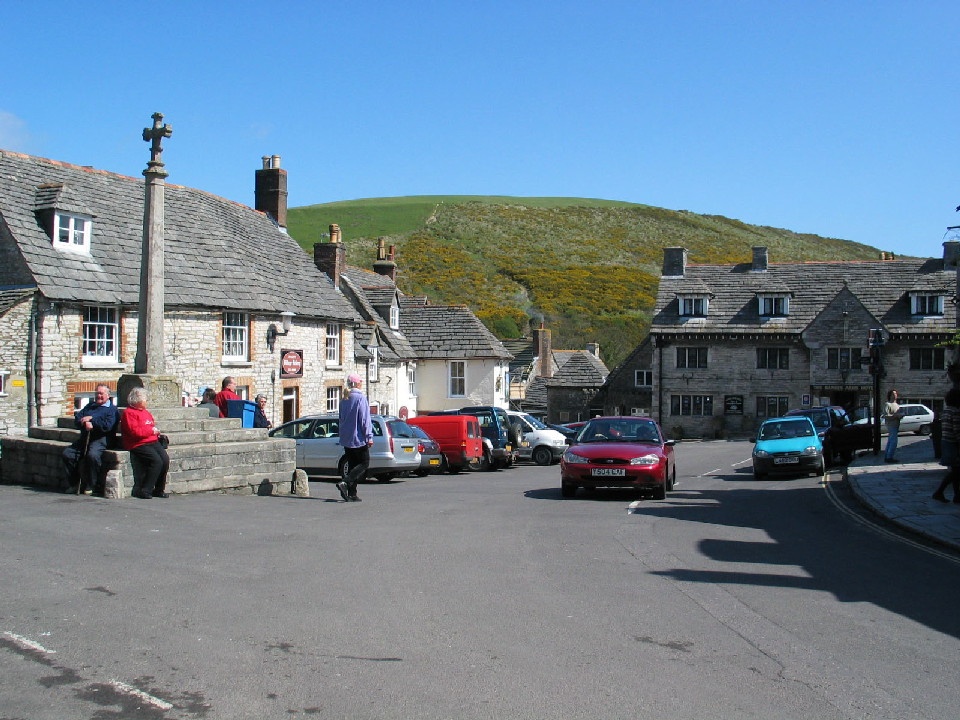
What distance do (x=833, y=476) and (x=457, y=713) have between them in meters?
19.8

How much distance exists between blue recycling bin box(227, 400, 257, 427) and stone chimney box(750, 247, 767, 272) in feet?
150

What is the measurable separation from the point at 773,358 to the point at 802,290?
5318 mm

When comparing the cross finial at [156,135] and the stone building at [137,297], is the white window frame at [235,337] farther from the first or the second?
the cross finial at [156,135]

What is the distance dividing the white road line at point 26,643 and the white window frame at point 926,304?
55.2m

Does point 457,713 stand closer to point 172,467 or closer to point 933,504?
point 172,467

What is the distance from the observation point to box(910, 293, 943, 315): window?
174 feet

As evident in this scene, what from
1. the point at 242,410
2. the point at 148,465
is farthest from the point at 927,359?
the point at 148,465

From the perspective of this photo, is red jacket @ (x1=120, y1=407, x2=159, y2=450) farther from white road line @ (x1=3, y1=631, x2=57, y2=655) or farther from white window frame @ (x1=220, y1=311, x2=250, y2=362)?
white window frame @ (x1=220, y1=311, x2=250, y2=362)

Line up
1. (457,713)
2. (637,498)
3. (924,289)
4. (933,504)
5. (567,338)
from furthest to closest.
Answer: (567,338), (924,289), (637,498), (933,504), (457,713)

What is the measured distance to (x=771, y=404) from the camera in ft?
182

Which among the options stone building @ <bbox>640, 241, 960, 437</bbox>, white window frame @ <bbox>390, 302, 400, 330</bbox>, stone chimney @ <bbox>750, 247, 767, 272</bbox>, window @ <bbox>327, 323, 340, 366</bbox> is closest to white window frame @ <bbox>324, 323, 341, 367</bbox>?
window @ <bbox>327, 323, 340, 366</bbox>

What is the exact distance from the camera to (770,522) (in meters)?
13.9

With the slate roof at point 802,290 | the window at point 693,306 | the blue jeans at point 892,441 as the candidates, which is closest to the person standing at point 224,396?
the blue jeans at point 892,441

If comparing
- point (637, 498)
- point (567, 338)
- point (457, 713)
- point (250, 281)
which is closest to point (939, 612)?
point (457, 713)
